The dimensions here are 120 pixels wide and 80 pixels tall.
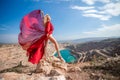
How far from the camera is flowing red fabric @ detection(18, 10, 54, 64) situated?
26.8 feet

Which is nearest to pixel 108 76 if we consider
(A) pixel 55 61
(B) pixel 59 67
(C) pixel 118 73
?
(C) pixel 118 73

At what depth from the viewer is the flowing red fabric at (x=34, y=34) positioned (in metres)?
8.16

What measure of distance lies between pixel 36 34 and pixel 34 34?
3.9 inches

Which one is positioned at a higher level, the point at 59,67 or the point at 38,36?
the point at 38,36

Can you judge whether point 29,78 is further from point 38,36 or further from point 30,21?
point 30,21

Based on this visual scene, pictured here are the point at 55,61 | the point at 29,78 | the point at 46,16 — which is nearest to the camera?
the point at 29,78

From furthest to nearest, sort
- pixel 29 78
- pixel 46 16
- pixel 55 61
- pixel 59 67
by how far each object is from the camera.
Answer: pixel 55 61, pixel 59 67, pixel 46 16, pixel 29 78

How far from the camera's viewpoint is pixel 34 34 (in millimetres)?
8375

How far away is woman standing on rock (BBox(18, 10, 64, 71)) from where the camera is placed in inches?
321

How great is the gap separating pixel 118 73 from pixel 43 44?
13.8ft

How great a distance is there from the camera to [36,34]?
8.39 m

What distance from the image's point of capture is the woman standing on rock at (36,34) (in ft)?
26.8

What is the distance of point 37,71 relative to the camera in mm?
8766

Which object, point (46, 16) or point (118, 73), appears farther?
point (118, 73)
